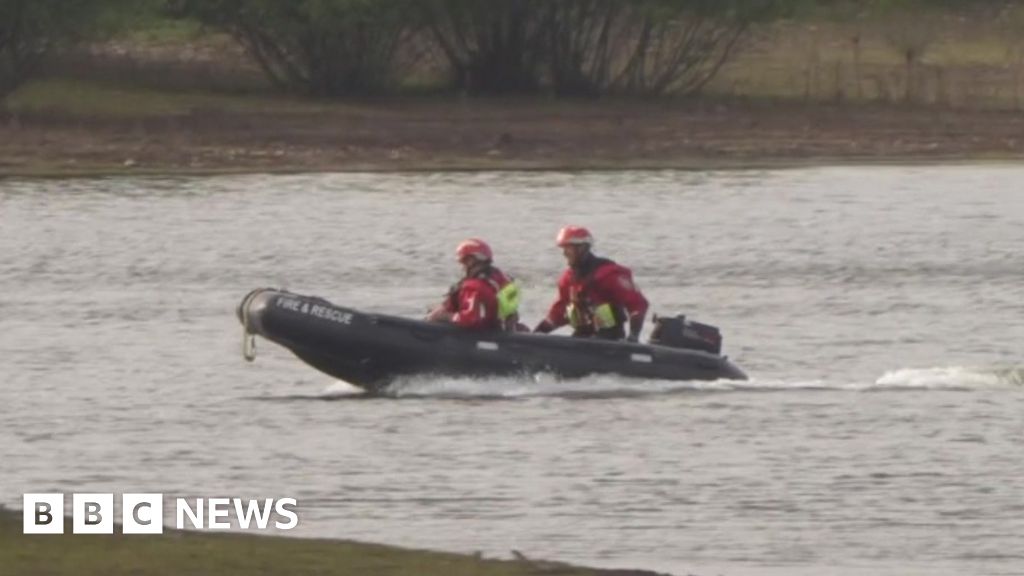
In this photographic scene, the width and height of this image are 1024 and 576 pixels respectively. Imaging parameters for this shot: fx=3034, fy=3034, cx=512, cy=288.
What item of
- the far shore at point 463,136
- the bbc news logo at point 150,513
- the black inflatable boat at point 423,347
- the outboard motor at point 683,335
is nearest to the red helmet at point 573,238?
the black inflatable boat at point 423,347

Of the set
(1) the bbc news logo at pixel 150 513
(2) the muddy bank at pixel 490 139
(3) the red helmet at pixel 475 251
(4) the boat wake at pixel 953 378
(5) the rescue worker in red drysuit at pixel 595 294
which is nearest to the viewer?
(1) the bbc news logo at pixel 150 513

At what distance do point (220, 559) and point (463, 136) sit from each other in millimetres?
36130

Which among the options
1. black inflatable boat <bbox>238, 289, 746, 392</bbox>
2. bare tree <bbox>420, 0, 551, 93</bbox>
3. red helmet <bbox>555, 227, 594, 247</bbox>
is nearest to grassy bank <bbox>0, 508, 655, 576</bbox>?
black inflatable boat <bbox>238, 289, 746, 392</bbox>

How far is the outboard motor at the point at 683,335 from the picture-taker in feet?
78.4

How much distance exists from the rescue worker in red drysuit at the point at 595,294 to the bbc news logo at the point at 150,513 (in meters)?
5.94

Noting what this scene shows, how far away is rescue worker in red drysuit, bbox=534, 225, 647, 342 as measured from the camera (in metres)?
23.4

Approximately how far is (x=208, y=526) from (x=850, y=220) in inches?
998

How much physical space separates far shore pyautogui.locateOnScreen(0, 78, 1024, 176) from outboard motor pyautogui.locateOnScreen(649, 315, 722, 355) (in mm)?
23521

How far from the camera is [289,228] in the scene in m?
39.9

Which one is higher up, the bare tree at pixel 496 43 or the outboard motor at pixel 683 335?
the outboard motor at pixel 683 335

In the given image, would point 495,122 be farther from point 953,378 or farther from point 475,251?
point 475,251

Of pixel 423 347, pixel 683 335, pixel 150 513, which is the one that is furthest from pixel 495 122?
pixel 150 513

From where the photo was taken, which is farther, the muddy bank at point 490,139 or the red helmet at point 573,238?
the muddy bank at point 490,139

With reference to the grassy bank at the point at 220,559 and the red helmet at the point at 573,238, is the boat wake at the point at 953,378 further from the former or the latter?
the grassy bank at the point at 220,559
